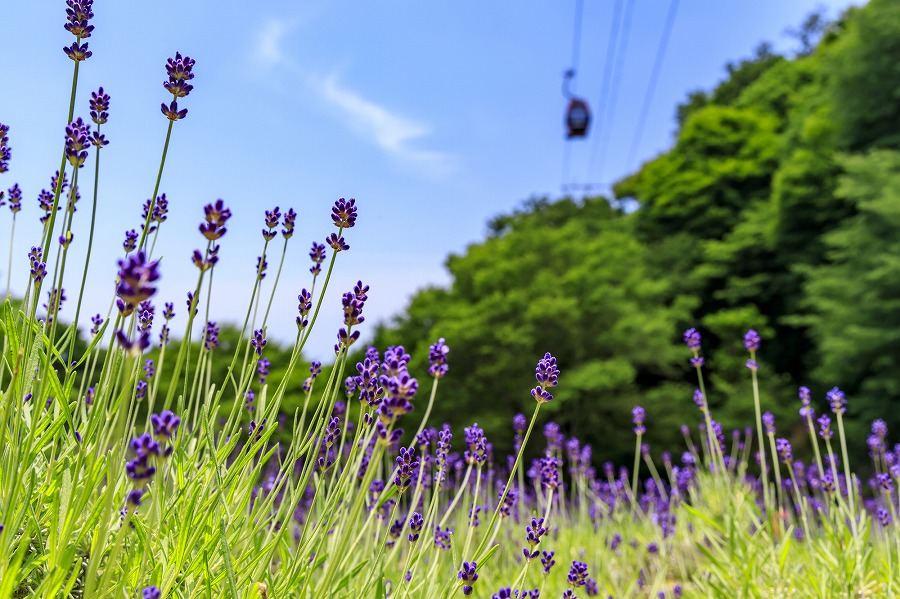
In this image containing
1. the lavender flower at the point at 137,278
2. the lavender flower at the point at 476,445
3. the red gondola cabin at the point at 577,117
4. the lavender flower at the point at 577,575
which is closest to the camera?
the lavender flower at the point at 137,278

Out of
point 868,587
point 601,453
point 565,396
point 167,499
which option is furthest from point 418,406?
point 167,499

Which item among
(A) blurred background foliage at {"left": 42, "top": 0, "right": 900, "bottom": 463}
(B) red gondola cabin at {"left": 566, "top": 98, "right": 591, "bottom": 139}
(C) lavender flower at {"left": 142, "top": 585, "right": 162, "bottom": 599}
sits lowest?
(C) lavender flower at {"left": 142, "top": 585, "right": 162, "bottom": 599}

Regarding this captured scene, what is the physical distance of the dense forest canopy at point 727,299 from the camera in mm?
13758

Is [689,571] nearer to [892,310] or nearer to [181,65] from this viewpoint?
Answer: [181,65]

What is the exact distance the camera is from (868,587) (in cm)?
299

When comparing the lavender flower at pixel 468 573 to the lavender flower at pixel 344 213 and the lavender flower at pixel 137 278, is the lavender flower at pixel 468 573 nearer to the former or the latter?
the lavender flower at pixel 344 213

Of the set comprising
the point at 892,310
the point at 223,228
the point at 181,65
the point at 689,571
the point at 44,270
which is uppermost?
the point at 892,310

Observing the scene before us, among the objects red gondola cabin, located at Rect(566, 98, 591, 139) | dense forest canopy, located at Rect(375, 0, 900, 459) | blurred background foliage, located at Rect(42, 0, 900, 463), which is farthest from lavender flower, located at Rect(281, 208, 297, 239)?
red gondola cabin, located at Rect(566, 98, 591, 139)

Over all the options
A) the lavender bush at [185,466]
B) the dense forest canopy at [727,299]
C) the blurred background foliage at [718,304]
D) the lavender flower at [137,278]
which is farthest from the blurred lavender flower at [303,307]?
the dense forest canopy at [727,299]

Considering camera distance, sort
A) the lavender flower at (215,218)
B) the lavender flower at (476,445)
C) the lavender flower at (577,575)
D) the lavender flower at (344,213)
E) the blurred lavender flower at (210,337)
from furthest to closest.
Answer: the blurred lavender flower at (210,337)
the lavender flower at (476,445)
the lavender flower at (577,575)
the lavender flower at (344,213)
the lavender flower at (215,218)

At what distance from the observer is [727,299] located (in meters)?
21.4

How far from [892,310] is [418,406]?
961 cm

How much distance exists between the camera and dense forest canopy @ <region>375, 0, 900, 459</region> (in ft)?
45.1

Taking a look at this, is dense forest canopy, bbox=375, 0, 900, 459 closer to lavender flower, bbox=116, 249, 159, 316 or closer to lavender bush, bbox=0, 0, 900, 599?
lavender bush, bbox=0, 0, 900, 599
